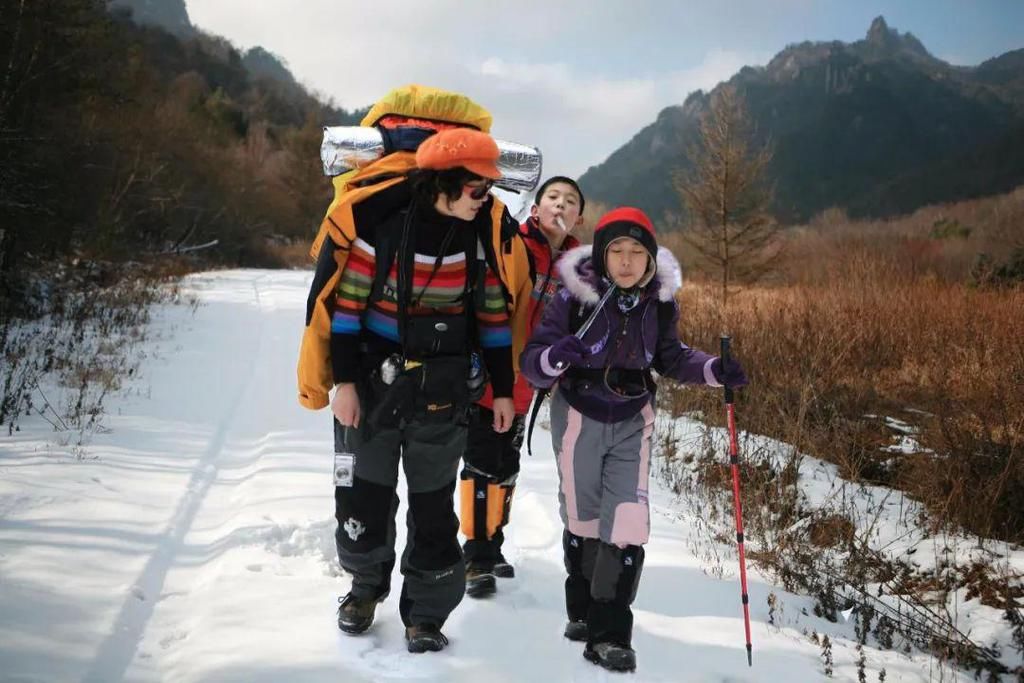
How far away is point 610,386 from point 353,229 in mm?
1175

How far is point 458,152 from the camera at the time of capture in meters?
2.22

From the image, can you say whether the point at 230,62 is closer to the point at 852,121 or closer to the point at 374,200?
the point at 374,200

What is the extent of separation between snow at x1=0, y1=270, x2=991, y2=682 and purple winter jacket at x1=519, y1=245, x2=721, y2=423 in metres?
1.08

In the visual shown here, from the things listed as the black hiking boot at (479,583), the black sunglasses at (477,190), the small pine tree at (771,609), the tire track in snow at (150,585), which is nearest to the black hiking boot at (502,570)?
the black hiking boot at (479,583)

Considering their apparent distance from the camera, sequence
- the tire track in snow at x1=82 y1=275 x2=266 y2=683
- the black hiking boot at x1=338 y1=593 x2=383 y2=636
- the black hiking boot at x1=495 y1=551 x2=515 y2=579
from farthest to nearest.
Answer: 1. the black hiking boot at x1=495 y1=551 x2=515 y2=579
2. the black hiking boot at x1=338 y1=593 x2=383 y2=636
3. the tire track in snow at x1=82 y1=275 x2=266 y2=683

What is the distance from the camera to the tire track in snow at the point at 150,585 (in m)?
2.34

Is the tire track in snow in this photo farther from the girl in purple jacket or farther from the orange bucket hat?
the orange bucket hat

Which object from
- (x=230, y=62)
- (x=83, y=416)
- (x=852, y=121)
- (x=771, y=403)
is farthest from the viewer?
(x=852, y=121)

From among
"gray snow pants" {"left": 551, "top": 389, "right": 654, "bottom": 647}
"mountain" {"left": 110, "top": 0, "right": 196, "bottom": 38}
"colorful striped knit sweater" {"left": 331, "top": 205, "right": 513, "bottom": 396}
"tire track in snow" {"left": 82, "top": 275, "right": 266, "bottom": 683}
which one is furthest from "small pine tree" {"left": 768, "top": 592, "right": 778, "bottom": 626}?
"mountain" {"left": 110, "top": 0, "right": 196, "bottom": 38}

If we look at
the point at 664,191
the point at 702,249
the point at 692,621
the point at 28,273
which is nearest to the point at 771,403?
the point at 692,621

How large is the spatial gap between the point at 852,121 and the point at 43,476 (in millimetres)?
126789

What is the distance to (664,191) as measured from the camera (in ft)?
379

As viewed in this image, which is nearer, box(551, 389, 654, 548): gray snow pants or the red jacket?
box(551, 389, 654, 548): gray snow pants

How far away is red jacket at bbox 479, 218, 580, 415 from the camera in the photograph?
10.0 feet
